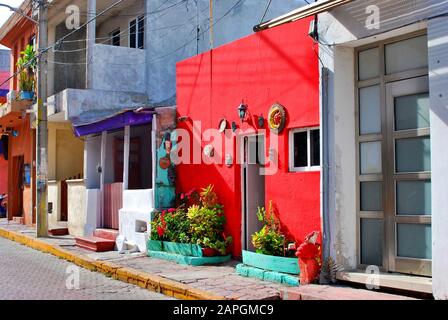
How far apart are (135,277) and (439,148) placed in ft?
17.2

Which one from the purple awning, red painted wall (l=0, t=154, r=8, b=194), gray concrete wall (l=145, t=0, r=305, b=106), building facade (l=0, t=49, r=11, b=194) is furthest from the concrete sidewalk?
red painted wall (l=0, t=154, r=8, b=194)

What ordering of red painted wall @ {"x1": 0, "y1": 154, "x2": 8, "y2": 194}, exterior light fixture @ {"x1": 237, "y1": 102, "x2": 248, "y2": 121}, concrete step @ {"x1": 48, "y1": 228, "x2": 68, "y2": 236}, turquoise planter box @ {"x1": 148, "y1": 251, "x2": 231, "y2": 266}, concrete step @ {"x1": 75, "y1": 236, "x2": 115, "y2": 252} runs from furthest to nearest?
red painted wall @ {"x1": 0, "y1": 154, "x2": 8, "y2": 194}, concrete step @ {"x1": 48, "y1": 228, "x2": 68, "y2": 236}, concrete step @ {"x1": 75, "y1": 236, "x2": 115, "y2": 252}, turquoise planter box @ {"x1": 148, "y1": 251, "x2": 231, "y2": 266}, exterior light fixture @ {"x1": 237, "y1": 102, "x2": 248, "y2": 121}

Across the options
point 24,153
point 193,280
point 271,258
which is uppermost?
point 24,153

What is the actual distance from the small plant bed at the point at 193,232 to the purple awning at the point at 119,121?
196 centimetres

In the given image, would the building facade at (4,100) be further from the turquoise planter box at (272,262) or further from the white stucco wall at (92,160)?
the turquoise planter box at (272,262)

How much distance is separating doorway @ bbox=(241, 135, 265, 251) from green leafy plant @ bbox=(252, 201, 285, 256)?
36.4 inches

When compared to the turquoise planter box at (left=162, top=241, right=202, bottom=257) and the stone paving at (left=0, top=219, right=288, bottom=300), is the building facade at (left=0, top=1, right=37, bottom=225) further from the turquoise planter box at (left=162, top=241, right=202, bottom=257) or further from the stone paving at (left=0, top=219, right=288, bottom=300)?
the turquoise planter box at (left=162, top=241, right=202, bottom=257)

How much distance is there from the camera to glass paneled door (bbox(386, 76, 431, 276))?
21.9ft

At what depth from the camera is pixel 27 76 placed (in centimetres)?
1814

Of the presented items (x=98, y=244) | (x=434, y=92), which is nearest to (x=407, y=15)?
(x=434, y=92)

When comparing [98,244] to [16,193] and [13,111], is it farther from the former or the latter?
[16,193]

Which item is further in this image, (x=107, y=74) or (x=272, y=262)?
(x=107, y=74)

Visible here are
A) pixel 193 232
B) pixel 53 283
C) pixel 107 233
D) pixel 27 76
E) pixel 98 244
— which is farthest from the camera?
pixel 27 76

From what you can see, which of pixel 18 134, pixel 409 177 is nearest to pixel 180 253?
pixel 409 177
